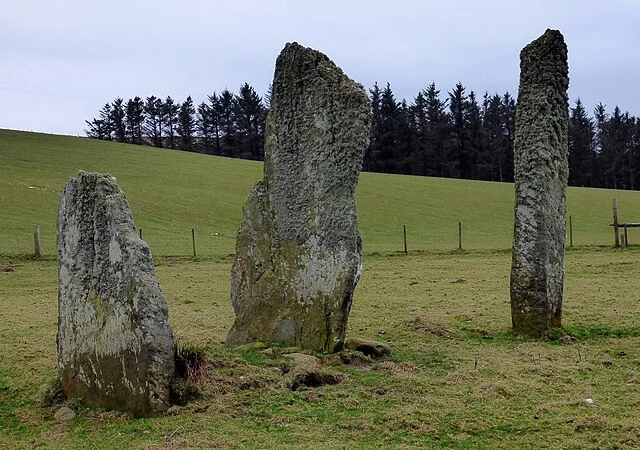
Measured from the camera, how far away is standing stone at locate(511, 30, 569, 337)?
469 inches

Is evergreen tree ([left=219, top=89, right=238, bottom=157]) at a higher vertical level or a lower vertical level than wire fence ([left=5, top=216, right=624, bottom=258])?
higher

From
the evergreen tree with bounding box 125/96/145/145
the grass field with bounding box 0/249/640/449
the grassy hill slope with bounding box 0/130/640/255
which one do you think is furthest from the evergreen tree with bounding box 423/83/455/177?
the grass field with bounding box 0/249/640/449

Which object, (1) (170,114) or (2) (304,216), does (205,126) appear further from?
(2) (304,216)

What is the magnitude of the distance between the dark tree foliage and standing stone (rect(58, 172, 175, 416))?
92701 millimetres

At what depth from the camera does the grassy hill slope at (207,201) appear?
124 ft

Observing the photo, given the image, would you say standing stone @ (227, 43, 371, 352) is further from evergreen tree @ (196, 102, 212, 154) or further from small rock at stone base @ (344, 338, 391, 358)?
evergreen tree @ (196, 102, 212, 154)

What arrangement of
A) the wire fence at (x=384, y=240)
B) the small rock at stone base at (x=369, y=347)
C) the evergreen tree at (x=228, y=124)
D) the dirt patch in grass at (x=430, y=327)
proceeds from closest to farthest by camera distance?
the small rock at stone base at (x=369, y=347) < the dirt patch in grass at (x=430, y=327) < the wire fence at (x=384, y=240) < the evergreen tree at (x=228, y=124)

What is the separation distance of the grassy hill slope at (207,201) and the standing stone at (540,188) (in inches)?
819

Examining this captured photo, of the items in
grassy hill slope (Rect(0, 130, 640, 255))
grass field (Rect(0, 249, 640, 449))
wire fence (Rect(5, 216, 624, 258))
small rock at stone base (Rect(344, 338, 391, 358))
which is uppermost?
grassy hill slope (Rect(0, 130, 640, 255))

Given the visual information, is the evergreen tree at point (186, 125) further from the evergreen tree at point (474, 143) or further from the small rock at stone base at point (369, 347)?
the small rock at stone base at point (369, 347)

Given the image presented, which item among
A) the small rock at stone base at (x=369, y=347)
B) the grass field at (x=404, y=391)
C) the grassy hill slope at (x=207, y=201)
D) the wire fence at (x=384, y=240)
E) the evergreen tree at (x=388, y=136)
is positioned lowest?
the grass field at (x=404, y=391)

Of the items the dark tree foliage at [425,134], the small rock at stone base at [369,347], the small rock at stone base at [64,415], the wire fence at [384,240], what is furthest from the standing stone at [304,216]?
the dark tree foliage at [425,134]

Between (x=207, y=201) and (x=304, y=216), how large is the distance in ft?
140

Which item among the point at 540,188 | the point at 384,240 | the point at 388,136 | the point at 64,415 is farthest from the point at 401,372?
the point at 388,136
